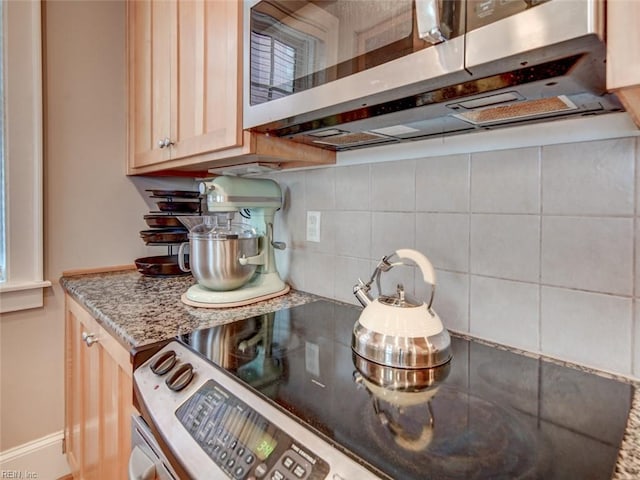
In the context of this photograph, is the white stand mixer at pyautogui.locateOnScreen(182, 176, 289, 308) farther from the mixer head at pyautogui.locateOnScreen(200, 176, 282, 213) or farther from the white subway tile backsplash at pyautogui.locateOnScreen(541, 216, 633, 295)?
the white subway tile backsplash at pyautogui.locateOnScreen(541, 216, 633, 295)

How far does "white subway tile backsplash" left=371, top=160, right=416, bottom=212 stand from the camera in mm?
947

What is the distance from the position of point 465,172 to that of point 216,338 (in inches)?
28.1

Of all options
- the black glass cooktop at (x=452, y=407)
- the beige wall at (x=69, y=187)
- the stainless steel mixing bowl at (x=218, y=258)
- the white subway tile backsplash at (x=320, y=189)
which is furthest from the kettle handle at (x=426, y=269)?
the beige wall at (x=69, y=187)

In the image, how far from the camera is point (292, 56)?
2.57 feet

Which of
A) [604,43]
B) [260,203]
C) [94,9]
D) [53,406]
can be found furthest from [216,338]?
[94,9]

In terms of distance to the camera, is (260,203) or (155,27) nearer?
(260,203)

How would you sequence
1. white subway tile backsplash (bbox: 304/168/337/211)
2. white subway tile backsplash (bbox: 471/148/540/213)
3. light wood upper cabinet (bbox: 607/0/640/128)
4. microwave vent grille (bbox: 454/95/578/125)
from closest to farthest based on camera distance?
light wood upper cabinet (bbox: 607/0/640/128)
microwave vent grille (bbox: 454/95/578/125)
white subway tile backsplash (bbox: 471/148/540/213)
white subway tile backsplash (bbox: 304/168/337/211)

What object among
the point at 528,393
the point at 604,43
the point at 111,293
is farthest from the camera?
the point at 111,293

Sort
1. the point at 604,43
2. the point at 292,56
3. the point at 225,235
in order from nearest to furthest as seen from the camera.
Answer: the point at 604,43 < the point at 292,56 < the point at 225,235

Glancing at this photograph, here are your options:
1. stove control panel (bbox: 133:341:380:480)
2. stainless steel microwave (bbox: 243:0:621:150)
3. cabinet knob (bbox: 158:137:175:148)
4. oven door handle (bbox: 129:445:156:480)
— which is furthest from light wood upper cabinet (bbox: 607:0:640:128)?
cabinet knob (bbox: 158:137:175:148)

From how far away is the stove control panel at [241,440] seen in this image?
0.45 m

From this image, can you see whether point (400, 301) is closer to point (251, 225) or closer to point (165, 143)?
point (251, 225)

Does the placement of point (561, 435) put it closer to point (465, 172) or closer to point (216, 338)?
point (465, 172)

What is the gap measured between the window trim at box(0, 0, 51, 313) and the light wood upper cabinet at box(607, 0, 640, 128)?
175 cm
